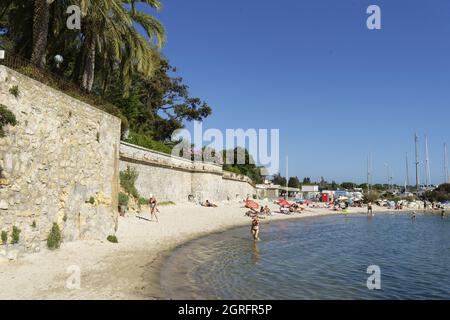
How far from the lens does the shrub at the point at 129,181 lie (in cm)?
2548

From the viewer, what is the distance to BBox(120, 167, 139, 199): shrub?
1003 inches

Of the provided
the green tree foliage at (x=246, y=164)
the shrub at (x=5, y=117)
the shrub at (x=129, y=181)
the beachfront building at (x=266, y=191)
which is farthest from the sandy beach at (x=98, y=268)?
the green tree foliage at (x=246, y=164)

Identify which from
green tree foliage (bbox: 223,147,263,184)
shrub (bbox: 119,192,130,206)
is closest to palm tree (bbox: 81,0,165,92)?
shrub (bbox: 119,192,130,206)

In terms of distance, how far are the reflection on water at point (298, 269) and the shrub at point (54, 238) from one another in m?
3.79

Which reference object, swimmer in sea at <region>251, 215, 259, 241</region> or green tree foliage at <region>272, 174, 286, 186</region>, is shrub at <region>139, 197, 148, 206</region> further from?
green tree foliage at <region>272, 174, 286, 186</region>

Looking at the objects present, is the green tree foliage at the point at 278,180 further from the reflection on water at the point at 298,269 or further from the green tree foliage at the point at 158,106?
the reflection on water at the point at 298,269

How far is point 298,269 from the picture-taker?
1477 cm

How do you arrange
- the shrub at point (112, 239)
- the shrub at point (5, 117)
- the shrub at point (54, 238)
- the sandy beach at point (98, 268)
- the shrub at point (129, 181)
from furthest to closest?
1. the shrub at point (129, 181)
2. the shrub at point (112, 239)
3. the shrub at point (54, 238)
4. the shrub at point (5, 117)
5. the sandy beach at point (98, 268)

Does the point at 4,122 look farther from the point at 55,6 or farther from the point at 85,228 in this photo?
the point at 55,6

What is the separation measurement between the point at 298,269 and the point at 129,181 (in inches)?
593

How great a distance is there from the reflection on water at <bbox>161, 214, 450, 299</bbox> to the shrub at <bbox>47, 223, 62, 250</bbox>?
379 cm

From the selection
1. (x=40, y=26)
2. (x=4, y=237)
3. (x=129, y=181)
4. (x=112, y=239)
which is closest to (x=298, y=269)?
(x=112, y=239)
